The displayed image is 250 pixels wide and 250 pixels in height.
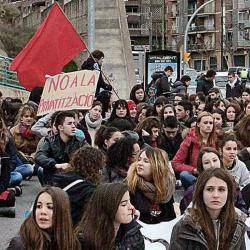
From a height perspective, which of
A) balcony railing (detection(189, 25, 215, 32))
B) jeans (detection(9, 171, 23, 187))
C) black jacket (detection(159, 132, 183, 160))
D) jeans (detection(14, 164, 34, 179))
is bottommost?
jeans (detection(9, 171, 23, 187))

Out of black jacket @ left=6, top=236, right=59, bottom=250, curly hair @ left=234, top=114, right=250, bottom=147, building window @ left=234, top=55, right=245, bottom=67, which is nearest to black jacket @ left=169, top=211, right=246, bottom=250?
black jacket @ left=6, top=236, right=59, bottom=250

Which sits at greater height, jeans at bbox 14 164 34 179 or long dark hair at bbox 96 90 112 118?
long dark hair at bbox 96 90 112 118

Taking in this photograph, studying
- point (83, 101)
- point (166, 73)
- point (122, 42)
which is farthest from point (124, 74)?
point (83, 101)

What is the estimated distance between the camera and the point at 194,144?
1096 cm

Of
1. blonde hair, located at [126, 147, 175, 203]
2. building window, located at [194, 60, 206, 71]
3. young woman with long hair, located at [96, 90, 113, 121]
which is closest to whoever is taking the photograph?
blonde hair, located at [126, 147, 175, 203]

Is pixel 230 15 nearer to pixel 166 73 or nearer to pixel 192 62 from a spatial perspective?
pixel 192 62

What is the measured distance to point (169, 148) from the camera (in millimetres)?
12391

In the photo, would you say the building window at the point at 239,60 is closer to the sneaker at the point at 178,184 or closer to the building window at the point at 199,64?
the building window at the point at 199,64

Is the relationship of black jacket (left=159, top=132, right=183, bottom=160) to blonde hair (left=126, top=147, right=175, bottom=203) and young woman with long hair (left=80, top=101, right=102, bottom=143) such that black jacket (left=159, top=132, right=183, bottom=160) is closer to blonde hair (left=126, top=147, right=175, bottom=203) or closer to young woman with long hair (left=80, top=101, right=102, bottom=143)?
young woman with long hair (left=80, top=101, right=102, bottom=143)

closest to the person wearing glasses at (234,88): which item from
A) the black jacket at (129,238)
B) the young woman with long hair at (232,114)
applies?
the young woman with long hair at (232,114)

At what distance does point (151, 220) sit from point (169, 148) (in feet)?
15.9

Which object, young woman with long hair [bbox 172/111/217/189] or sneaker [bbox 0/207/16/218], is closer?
sneaker [bbox 0/207/16/218]

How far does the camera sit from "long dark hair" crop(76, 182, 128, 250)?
5586mm

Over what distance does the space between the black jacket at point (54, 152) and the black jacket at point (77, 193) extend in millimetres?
2980
